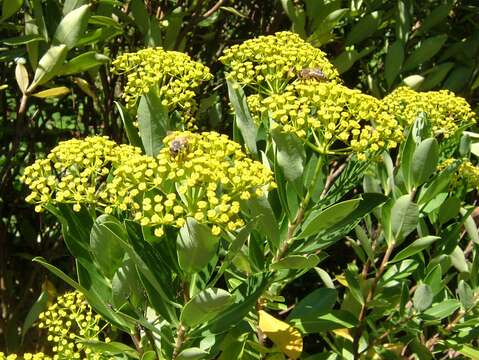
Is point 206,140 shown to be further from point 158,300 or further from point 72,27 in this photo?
point 72,27

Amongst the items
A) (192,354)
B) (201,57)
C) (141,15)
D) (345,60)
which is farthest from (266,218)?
(201,57)

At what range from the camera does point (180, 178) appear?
1.22 metres

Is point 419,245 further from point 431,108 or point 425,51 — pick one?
point 425,51

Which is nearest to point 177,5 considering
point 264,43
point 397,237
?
point 264,43

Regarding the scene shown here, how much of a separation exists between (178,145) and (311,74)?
1.62 feet

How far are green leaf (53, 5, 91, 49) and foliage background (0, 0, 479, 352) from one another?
0.95ft

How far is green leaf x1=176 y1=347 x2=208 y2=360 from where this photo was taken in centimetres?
125

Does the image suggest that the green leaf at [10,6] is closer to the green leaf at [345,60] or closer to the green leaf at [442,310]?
the green leaf at [345,60]

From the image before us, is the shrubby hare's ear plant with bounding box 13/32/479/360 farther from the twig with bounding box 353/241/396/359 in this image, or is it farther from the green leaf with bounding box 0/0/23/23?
the green leaf with bounding box 0/0/23/23

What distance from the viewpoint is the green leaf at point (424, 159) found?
1.66 metres

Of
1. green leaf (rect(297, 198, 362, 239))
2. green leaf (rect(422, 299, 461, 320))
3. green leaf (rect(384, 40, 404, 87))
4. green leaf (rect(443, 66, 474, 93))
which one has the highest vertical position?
green leaf (rect(297, 198, 362, 239))

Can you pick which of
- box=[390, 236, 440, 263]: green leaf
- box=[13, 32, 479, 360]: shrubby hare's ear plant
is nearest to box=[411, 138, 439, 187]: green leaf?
box=[13, 32, 479, 360]: shrubby hare's ear plant

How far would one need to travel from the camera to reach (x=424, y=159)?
170cm

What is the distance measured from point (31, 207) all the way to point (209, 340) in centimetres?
178
